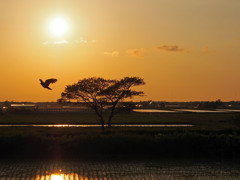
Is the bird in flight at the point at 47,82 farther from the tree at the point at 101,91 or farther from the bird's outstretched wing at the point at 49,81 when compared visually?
the tree at the point at 101,91

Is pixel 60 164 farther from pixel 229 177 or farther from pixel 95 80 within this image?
pixel 95 80

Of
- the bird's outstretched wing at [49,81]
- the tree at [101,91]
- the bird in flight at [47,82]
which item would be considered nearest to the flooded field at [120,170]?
the bird in flight at [47,82]

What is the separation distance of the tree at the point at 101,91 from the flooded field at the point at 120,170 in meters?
40.2

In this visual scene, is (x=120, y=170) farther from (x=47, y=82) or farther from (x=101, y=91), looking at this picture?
(x=101, y=91)

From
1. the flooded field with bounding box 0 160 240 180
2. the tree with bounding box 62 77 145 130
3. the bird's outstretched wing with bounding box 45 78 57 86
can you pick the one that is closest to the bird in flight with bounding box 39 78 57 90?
the bird's outstretched wing with bounding box 45 78 57 86

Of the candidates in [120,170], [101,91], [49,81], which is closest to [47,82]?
[49,81]

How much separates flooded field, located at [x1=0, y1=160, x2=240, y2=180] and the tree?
4018 centimetres

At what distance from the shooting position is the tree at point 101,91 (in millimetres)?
70188

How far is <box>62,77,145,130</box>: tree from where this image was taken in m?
70.2

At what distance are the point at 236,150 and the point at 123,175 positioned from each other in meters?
13.7

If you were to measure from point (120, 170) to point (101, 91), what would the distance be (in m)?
43.8

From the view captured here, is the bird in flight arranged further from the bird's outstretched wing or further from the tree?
the tree

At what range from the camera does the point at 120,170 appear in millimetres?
26562

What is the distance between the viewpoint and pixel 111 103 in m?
72.0
